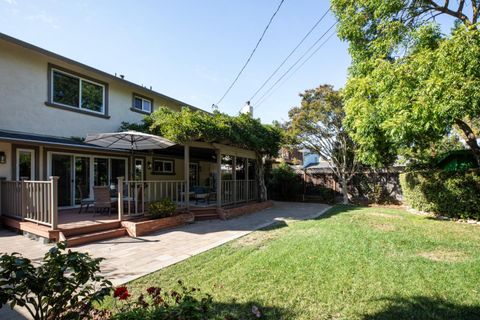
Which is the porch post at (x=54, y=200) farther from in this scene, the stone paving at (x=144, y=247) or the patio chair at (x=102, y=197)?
the patio chair at (x=102, y=197)

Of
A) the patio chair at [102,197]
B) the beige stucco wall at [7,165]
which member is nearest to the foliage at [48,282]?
the patio chair at [102,197]

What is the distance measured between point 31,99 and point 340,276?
1057 cm

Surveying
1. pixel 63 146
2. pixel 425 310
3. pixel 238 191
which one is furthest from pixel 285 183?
pixel 425 310

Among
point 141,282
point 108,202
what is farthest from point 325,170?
point 141,282

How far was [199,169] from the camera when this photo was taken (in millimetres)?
17453

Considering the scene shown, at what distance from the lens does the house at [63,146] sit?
7832mm

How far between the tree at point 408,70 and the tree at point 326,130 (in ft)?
14.7

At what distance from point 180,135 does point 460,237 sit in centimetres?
849

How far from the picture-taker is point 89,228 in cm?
701

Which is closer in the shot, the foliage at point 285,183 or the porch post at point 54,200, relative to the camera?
the porch post at point 54,200

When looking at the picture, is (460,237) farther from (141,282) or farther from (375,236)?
(141,282)

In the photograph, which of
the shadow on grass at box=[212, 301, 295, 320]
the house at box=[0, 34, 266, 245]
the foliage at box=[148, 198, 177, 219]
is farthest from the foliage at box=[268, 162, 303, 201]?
the shadow on grass at box=[212, 301, 295, 320]

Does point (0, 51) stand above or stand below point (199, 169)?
above

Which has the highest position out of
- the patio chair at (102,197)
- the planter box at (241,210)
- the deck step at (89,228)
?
the patio chair at (102,197)
